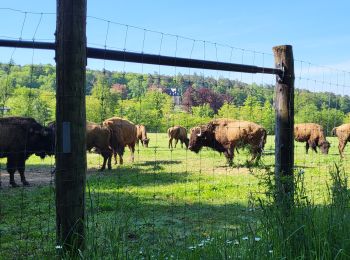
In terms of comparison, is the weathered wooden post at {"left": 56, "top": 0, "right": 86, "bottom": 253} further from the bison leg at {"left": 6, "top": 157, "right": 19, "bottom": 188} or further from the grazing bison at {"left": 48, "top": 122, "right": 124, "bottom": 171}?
the grazing bison at {"left": 48, "top": 122, "right": 124, "bottom": 171}

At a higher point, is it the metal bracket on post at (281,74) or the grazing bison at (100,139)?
the metal bracket on post at (281,74)

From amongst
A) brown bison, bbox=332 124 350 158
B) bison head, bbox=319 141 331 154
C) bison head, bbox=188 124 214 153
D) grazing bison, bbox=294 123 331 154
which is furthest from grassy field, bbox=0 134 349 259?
grazing bison, bbox=294 123 331 154

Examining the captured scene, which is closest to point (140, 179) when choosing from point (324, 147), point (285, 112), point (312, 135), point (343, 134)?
point (285, 112)

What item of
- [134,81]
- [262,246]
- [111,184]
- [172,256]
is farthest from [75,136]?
[111,184]

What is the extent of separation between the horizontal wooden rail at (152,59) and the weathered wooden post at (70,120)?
225 millimetres

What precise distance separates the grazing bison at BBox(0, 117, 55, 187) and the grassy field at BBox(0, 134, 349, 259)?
0.97 m

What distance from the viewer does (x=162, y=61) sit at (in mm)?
5023

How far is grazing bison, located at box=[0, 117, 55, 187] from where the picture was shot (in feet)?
41.7

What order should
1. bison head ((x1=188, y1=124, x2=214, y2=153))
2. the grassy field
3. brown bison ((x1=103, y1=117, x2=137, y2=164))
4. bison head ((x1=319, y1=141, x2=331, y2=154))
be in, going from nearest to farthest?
the grassy field, brown bison ((x1=103, y1=117, x2=137, y2=164)), bison head ((x1=188, y1=124, x2=214, y2=153)), bison head ((x1=319, y1=141, x2=331, y2=154))

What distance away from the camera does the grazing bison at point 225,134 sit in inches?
795

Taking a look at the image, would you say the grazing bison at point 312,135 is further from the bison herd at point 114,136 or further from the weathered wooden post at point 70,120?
the weathered wooden post at point 70,120

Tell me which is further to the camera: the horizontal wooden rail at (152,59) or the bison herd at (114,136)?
the bison herd at (114,136)

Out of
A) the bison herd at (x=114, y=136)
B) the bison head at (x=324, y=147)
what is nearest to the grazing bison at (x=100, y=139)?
the bison herd at (x=114, y=136)

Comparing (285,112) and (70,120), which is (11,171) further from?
(70,120)
